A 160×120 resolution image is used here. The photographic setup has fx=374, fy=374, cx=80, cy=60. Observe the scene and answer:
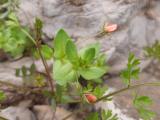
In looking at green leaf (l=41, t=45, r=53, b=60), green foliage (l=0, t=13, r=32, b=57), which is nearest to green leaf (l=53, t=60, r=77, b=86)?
green leaf (l=41, t=45, r=53, b=60)

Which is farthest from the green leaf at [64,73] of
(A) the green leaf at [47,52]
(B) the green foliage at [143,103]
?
(B) the green foliage at [143,103]

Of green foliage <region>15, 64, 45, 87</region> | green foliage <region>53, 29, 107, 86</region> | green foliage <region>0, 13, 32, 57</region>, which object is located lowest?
green foliage <region>15, 64, 45, 87</region>

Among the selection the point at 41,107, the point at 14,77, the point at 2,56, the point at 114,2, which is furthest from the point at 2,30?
the point at 114,2

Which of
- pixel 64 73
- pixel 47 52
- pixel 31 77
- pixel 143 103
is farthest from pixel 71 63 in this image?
pixel 31 77

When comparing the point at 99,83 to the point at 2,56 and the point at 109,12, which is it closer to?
the point at 109,12

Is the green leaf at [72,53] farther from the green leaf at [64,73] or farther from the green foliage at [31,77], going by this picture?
the green foliage at [31,77]

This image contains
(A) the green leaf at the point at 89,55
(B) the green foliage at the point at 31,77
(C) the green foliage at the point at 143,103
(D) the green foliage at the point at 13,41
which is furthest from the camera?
(D) the green foliage at the point at 13,41

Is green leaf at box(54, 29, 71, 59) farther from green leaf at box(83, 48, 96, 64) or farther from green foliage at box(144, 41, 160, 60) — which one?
green foliage at box(144, 41, 160, 60)

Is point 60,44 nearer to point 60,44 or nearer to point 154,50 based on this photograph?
point 60,44
